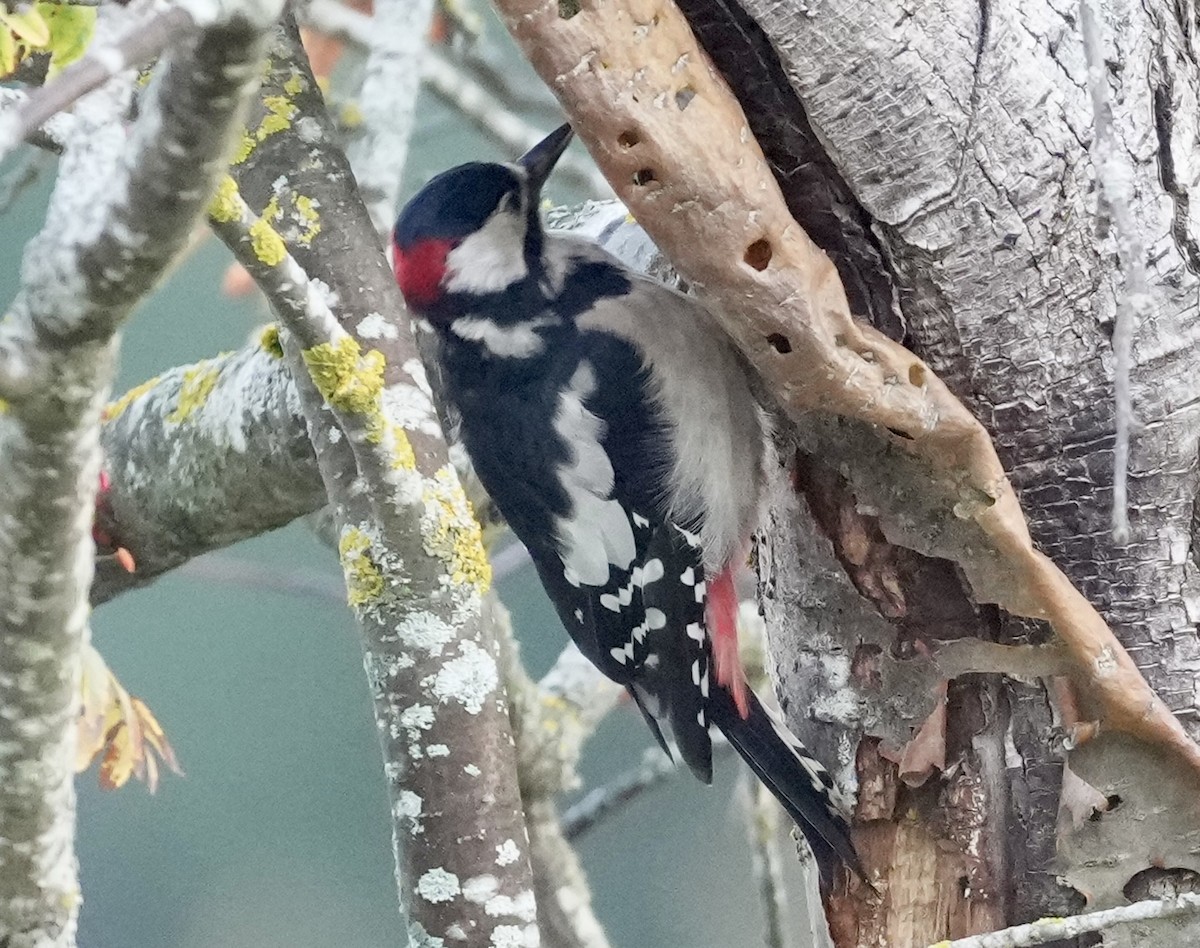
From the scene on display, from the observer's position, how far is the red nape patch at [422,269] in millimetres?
1205

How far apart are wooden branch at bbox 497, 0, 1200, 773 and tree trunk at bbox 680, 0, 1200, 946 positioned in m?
0.04

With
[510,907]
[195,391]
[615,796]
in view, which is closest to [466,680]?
[510,907]

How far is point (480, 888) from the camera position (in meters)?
0.83

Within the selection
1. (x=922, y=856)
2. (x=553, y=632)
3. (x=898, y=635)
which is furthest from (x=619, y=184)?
(x=553, y=632)

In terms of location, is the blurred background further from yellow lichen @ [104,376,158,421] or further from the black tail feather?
the black tail feather

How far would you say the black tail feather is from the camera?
3.28 feet

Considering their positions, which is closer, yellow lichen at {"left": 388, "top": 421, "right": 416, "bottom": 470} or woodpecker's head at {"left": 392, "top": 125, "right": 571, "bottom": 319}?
yellow lichen at {"left": 388, "top": 421, "right": 416, "bottom": 470}

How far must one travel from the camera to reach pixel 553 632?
2.49 m

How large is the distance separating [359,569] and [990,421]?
46 cm

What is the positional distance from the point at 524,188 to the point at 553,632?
1.41 metres

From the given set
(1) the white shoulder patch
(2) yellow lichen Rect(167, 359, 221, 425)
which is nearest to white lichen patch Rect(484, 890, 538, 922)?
(1) the white shoulder patch

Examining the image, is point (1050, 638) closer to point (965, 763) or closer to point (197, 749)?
point (965, 763)

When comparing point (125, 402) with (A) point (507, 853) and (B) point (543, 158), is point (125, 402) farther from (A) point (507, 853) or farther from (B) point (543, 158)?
(A) point (507, 853)

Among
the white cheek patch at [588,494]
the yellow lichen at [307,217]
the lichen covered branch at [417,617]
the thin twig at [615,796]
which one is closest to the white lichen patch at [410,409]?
the lichen covered branch at [417,617]
